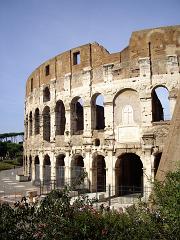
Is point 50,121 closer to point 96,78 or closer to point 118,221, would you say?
point 96,78

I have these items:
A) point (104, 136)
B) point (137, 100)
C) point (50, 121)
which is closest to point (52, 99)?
point (50, 121)

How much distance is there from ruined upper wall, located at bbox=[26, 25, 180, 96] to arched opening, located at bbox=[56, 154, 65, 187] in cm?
506

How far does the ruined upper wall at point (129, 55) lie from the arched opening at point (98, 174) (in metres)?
5.21

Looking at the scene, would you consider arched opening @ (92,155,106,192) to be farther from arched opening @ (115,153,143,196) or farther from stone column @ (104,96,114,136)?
stone column @ (104,96,114,136)

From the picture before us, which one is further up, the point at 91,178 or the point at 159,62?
the point at 159,62

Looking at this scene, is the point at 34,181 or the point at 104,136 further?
the point at 34,181

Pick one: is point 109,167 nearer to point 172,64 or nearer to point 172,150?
point 172,150

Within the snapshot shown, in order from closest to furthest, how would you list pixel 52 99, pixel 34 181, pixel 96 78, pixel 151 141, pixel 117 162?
pixel 151 141, pixel 117 162, pixel 96 78, pixel 52 99, pixel 34 181

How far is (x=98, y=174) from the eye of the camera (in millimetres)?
19234

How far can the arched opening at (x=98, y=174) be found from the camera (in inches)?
721

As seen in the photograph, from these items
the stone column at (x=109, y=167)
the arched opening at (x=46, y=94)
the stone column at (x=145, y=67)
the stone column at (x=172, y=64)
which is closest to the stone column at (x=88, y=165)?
the stone column at (x=109, y=167)

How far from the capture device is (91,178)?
59.9 feet

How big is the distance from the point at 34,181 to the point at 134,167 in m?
8.34

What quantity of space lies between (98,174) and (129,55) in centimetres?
793
